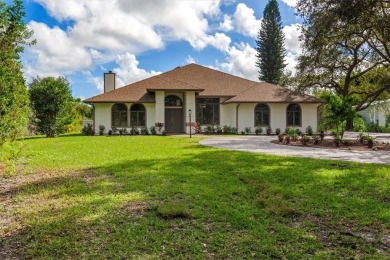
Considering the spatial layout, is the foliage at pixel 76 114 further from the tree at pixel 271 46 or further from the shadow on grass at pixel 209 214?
the tree at pixel 271 46

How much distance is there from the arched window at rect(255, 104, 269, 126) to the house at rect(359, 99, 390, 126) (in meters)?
15.1

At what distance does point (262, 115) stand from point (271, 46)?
22.1 metres

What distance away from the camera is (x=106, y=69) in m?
30.5

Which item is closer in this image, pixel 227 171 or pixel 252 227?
pixel 252 227

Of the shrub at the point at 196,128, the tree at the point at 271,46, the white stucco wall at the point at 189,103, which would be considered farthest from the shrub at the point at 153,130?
the tree at the point at 271,46

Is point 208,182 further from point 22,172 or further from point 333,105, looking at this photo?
point 333,105

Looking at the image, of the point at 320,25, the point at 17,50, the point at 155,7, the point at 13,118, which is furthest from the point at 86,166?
the point at 155,7

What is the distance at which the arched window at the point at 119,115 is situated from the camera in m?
25.6

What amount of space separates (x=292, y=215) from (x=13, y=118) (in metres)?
5.61

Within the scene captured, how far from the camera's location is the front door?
86.7 ft

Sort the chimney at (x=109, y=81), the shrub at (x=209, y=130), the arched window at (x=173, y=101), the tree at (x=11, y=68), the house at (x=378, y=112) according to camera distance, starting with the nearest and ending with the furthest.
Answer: the tree at (x=11, y=68) → the shrub at (x=209, y=130) → the arched window at (x=173, y=101) → the chimney at (x=109, y=81) → the house at (x=378, y=112)

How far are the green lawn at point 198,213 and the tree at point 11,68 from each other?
1.23m

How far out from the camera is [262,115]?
2598 centimetres

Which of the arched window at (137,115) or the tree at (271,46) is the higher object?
the tree at (271,46)
